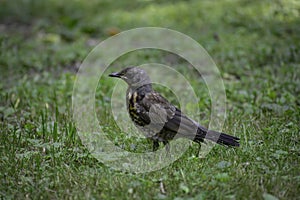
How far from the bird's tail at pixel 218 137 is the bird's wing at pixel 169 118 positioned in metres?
0.07

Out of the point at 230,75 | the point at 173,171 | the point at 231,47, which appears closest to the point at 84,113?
the point at 173,171

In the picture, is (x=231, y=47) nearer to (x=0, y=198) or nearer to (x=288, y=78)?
(x=288, y=78)

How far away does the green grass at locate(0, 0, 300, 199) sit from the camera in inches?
158

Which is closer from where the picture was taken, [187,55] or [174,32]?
[187,55]

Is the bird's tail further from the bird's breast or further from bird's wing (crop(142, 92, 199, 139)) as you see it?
the bird's breast

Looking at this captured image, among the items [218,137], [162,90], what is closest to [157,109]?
[218,137]

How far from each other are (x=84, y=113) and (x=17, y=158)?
1802 mm

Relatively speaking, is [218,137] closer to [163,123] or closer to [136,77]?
[163,123]

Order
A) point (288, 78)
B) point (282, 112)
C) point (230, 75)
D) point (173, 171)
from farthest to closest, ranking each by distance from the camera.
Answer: point (230, 75) < point (288, 78) < point (282, 112) < point (173, 171)

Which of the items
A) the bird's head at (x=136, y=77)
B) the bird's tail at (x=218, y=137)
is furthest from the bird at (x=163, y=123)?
the bird's head at (x=136, y=77)

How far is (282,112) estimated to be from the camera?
231 inches

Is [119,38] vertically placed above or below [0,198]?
above

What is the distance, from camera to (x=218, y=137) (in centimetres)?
475

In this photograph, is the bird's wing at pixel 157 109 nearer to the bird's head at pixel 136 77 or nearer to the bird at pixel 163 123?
the bird at pixel 163 123
